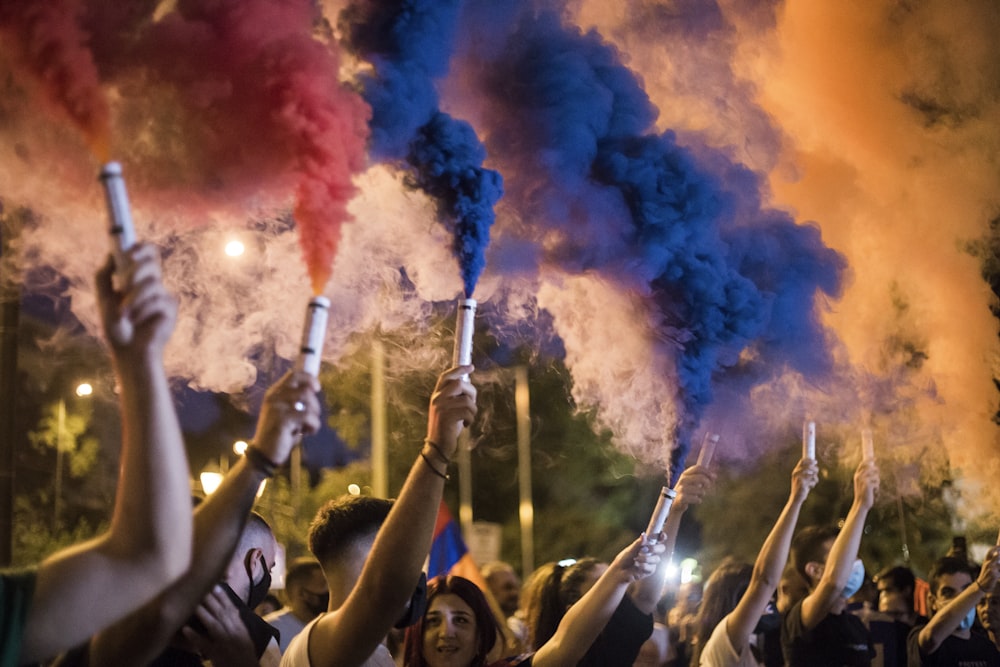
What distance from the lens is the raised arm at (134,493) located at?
94.0 inches

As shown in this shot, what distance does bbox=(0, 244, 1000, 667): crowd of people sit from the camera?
2400 mm

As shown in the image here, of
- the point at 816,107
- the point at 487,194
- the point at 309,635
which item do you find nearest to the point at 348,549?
the point at 309,635

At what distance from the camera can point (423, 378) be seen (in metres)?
7.13

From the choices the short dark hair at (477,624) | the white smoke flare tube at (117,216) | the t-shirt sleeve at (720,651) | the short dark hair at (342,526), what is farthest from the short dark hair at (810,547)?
the white smoke flare tube at (117,216)

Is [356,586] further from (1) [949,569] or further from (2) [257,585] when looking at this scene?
(1) [949,569]

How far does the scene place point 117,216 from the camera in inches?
96.5

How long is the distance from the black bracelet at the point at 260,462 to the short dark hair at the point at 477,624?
82.9 inches

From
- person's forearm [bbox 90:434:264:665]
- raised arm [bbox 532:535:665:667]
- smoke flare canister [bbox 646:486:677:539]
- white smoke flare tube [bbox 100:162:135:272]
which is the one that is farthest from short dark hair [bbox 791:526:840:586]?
white smoke flare tube [bbox 100:162:135:272]

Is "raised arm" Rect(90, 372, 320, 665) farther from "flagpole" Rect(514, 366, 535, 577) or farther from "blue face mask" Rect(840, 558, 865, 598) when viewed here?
"flagpole" Rect(514, 366, 535, 577)

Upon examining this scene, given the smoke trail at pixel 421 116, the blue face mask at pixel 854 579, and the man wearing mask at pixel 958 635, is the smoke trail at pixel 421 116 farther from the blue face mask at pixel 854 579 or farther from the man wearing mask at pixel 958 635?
the man wearing mask at pixel 958 635

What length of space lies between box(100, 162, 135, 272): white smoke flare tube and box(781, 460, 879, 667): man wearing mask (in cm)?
551

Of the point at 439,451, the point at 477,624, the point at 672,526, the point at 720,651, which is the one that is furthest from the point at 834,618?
the point at 439,451

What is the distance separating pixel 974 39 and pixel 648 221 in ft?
12.9

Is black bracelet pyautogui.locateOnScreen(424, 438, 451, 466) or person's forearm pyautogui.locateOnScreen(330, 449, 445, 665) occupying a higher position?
black bracelet pyautogui.locateOnScreen(424, 438, 451, 466)
